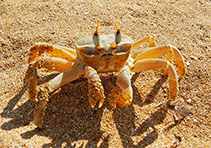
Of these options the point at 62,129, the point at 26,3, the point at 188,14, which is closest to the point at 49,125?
the point at 62,129

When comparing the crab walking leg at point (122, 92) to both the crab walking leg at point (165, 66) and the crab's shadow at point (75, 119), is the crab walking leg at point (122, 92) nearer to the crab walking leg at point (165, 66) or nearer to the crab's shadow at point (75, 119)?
the crab's shadow at point (75, 119)

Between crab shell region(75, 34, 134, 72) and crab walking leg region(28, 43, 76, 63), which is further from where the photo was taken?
crab walking leg region(28, 43, 76, 63)

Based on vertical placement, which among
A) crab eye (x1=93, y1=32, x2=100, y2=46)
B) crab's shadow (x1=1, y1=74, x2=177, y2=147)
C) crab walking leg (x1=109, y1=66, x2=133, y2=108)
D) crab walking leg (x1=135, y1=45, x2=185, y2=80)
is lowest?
crab's shadow (x1=1, y1=74, x2=177, y2=147)

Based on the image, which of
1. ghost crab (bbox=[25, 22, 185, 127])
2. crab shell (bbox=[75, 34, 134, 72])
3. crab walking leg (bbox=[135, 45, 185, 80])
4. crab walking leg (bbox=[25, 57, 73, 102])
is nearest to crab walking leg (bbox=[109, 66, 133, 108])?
ghost crab (bbox=[25, 22, 185, 127])

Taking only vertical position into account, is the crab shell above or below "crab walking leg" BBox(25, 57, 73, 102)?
above

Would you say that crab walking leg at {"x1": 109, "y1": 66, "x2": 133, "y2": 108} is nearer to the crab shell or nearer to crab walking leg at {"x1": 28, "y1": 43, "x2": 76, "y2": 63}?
the crab shell

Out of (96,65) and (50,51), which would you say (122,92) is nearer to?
(96,65)

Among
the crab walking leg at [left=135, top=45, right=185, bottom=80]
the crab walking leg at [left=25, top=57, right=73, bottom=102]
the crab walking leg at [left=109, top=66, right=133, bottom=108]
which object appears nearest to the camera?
the crab walking leg at [left=109, top=66, right=133, bottom=108]
